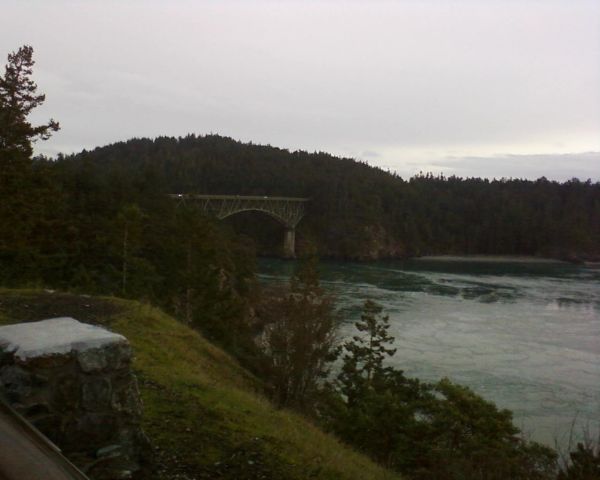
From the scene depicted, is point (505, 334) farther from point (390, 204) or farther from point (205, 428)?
point (390, 204)

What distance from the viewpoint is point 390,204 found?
364 feet

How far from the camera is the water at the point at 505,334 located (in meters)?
20.9

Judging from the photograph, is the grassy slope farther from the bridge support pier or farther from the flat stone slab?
the bridge support pier

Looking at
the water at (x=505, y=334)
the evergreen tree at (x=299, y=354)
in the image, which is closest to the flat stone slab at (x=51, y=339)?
the water at (x=505, y=334)

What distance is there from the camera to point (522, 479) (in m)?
8.88

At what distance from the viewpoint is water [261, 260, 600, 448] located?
20.9m

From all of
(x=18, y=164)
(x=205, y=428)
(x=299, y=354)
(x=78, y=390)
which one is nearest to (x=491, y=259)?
(x=299, y=354)

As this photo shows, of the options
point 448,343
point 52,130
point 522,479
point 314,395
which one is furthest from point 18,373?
point 448,343

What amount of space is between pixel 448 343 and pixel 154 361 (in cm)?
2286

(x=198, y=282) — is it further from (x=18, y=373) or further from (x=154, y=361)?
(x=18, y=373)

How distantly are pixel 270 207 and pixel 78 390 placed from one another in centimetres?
8141

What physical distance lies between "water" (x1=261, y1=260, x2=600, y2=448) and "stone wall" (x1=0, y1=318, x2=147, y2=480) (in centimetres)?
529

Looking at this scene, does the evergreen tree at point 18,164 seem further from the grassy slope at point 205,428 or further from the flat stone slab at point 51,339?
the flat stone slab at point 51,339

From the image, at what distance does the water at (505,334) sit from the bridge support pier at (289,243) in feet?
65.6
